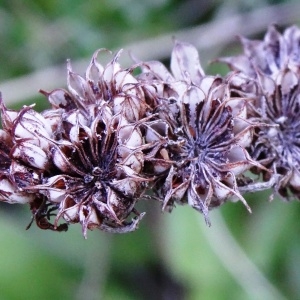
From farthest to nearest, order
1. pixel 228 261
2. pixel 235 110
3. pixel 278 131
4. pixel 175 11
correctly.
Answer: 1. pixel 175 11
2. pixel 228 261
3. pixel 278 131
4. pixel 235 110

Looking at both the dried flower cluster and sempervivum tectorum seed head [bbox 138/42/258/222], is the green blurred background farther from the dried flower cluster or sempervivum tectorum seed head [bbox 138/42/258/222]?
sempervivum tectorum seed head [bbox 138/42/258/222]

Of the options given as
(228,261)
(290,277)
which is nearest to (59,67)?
(228,261)

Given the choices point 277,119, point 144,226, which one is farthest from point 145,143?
point 144,226

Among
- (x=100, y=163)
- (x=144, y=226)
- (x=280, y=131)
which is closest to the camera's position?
(x=100, y=163)

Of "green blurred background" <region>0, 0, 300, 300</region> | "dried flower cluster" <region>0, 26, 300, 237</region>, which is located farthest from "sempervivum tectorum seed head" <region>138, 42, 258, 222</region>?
"green blurred background" <region>0, 0, 300, 300</region>

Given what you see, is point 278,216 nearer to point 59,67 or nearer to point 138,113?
point 59,67

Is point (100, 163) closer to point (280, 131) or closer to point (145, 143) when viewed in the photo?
point (145, 143)

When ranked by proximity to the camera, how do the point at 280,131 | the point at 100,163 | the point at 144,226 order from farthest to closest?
1. the point at 144,226
2. the point at 280,131
3. the point at 100,163
